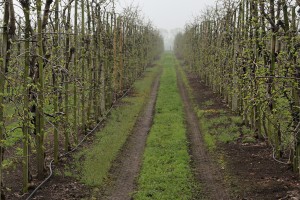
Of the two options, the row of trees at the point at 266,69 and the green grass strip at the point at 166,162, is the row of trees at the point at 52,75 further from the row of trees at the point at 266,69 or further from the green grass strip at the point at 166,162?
the row of trees at the point at 266,69

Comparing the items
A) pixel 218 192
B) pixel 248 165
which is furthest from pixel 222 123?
pixel 218 192

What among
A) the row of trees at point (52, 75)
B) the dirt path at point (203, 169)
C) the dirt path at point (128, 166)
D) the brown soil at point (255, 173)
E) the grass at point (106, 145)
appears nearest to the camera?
the row of trees at point (52, 75)

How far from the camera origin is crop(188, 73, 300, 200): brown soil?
10859mm

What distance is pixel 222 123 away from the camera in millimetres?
20125

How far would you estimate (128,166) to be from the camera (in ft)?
45.3

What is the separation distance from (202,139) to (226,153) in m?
2.40

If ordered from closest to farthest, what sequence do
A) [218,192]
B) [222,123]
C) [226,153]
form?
[218,192] → [226,153] → [222,123]

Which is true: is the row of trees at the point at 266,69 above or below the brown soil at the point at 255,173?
above

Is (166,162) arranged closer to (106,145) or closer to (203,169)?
(203,169)

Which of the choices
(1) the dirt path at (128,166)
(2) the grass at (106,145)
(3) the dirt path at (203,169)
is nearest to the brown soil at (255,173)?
(3) the dirt path at (203,169)

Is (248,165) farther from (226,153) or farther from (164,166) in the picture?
(164,166)

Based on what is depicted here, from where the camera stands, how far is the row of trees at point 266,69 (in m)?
10.6

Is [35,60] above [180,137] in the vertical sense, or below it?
above

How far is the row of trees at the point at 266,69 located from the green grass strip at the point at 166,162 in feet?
10.6
